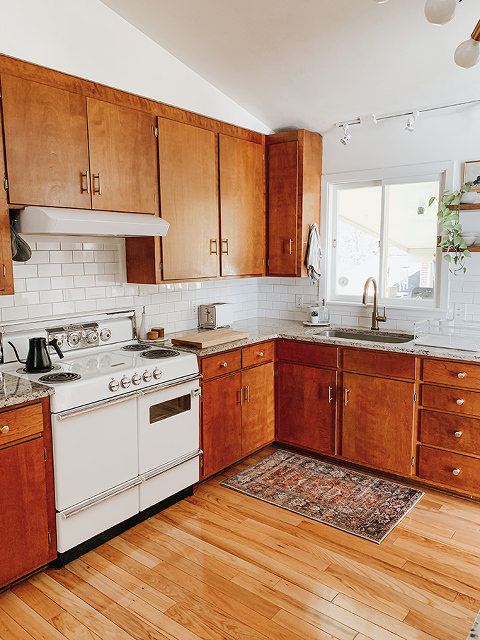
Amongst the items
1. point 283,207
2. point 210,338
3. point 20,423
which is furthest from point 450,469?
point 20,423

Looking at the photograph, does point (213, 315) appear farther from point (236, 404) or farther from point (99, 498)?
point (99, 498)

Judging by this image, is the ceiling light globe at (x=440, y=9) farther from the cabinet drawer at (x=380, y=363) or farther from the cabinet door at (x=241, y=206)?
the cabinet door at (x=241, y=206)

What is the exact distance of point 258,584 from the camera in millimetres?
2410

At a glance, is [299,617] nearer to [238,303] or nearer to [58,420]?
[58,420]

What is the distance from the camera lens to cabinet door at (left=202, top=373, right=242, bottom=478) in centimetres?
332

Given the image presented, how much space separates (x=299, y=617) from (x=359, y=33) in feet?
9.91

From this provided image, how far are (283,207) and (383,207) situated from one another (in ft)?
2.59

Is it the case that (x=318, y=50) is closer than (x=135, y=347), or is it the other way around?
(x=318, y=50)

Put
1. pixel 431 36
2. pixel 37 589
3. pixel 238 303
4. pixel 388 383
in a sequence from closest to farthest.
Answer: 1. pixel 37 589
2. pixel 431 36
3. pixel 388 383
4. pixel 238 303

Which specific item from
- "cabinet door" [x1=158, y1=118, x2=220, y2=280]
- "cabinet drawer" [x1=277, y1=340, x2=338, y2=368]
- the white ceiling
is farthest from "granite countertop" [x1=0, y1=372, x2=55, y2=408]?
the white ceiling

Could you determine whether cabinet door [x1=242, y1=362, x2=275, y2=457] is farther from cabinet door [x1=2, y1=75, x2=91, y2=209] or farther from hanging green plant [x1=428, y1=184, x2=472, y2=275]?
cabinet door [x1=2, y1=75, x2=91, y2=209]

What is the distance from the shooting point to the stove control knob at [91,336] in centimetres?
319

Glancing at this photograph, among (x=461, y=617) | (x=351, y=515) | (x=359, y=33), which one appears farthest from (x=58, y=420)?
(x=359, y=33)

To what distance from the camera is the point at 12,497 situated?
227 cm
